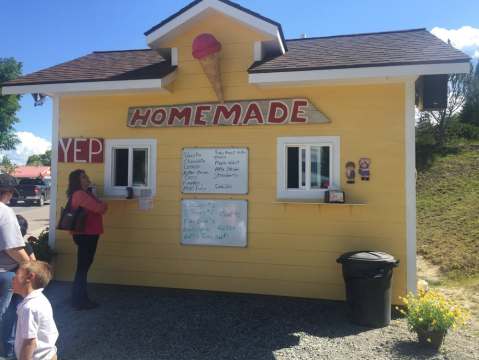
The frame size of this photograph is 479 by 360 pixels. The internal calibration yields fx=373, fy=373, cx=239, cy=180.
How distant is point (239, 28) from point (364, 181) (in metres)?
3.11

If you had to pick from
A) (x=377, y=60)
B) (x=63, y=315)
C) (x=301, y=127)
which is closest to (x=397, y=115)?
(x=377, y=60)

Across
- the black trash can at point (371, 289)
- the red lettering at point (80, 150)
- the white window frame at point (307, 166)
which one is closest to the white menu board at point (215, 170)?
the white window frame at point (307, 166)

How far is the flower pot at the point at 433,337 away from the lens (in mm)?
3988

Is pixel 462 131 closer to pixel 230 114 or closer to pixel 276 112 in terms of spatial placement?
pixel 276 112

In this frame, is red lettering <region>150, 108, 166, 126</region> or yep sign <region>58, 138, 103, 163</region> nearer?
red lettering <region>150, 108, 166, 126</region>

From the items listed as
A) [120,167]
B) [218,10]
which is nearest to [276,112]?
[218,10]

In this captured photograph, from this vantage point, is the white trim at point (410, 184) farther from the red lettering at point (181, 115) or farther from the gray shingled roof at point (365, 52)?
the red lettering at point (181, 115)

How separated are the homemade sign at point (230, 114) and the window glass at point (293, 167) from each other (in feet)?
1.47

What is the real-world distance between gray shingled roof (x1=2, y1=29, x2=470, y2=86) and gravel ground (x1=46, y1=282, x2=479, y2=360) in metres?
3.39

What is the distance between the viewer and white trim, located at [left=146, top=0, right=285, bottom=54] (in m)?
5.73

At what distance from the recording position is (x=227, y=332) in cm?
443

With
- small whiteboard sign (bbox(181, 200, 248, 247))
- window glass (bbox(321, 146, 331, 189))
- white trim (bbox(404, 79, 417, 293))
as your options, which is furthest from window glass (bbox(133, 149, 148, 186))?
white trim (bbox(404, 79, 417, 293))

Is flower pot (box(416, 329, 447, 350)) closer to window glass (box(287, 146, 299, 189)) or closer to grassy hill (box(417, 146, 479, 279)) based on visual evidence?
window glass (box(287, 146, 299, 189))

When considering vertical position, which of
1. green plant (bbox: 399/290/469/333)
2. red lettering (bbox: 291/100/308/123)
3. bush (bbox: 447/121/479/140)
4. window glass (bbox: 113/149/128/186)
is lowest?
green plant (bbox: 399/290/469/333)
